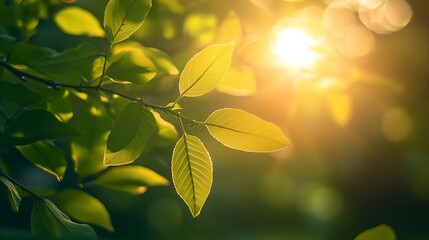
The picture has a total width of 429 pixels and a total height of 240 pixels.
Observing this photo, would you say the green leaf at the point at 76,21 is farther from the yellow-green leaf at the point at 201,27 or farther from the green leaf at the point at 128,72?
the green leaf at the point at 128,72

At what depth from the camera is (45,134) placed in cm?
78

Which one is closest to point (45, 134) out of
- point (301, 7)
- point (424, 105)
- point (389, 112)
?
point (301, 7)

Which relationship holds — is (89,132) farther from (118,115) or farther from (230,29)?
(230,29)

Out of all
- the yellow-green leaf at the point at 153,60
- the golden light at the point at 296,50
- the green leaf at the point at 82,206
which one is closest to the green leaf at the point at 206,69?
the yellow-green leaf at the point at 153,60

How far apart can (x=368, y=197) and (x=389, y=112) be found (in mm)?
1089

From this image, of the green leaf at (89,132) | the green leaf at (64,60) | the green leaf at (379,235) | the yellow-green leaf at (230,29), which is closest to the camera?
the green leaf at (379,235)

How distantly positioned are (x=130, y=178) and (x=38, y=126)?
0.36 meters

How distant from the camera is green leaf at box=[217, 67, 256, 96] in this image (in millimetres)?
1135

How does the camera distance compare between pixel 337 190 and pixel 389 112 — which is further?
pixel 337 190

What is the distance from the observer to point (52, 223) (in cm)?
79

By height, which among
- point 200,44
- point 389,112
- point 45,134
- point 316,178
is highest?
point 45,134

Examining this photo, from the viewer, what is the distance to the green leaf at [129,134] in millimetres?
760

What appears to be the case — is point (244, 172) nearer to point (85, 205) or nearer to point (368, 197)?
point (368, 197)

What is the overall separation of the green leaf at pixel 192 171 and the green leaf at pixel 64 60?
0.53ft
